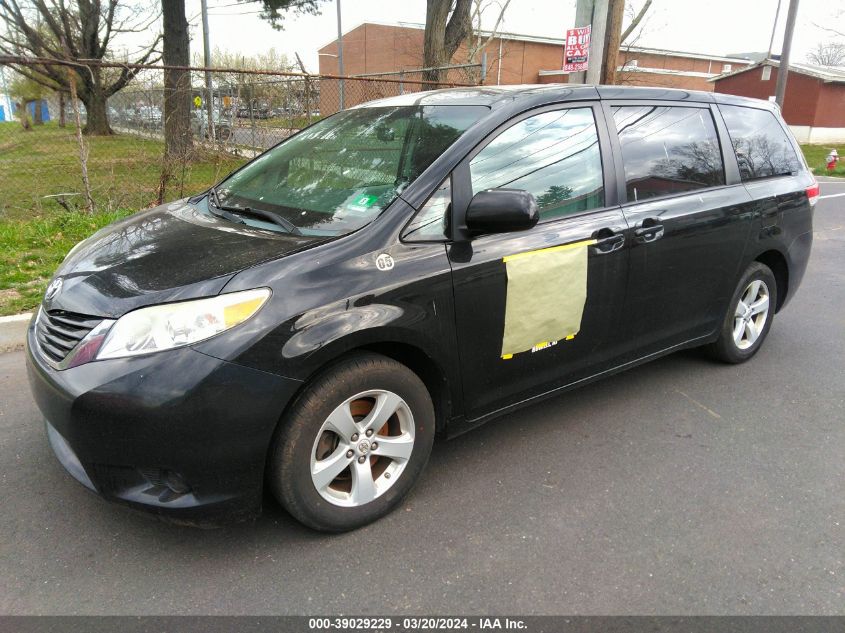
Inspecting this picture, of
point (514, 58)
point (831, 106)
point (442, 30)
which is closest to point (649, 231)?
point (442, 30)

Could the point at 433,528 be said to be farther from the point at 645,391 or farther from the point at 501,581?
the point at 645,391

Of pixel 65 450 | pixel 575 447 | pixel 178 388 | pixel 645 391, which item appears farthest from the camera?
pixel 645 391

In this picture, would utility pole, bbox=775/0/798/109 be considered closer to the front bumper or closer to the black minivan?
the black minivan

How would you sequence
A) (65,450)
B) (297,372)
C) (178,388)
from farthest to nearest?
(65,450)
(297,372)
(178,388)

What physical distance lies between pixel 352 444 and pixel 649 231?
6.35 feet

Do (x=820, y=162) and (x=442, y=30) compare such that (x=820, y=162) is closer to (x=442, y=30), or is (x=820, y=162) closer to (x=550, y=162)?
(x=442, y=30)

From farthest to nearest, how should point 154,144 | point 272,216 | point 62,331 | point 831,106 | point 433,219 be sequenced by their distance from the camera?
point 831,106
point 154,144
point 272,216
point 433,219
point 62,331

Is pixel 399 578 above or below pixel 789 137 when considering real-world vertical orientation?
below

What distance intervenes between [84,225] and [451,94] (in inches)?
207

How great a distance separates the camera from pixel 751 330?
434 cm

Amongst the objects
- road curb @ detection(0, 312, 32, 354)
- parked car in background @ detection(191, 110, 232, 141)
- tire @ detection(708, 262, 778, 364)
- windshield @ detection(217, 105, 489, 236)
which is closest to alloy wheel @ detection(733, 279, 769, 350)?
tire @ detection(708, 262, 778, 364)

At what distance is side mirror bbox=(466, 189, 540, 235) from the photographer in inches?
101

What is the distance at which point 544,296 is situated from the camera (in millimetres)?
2934
